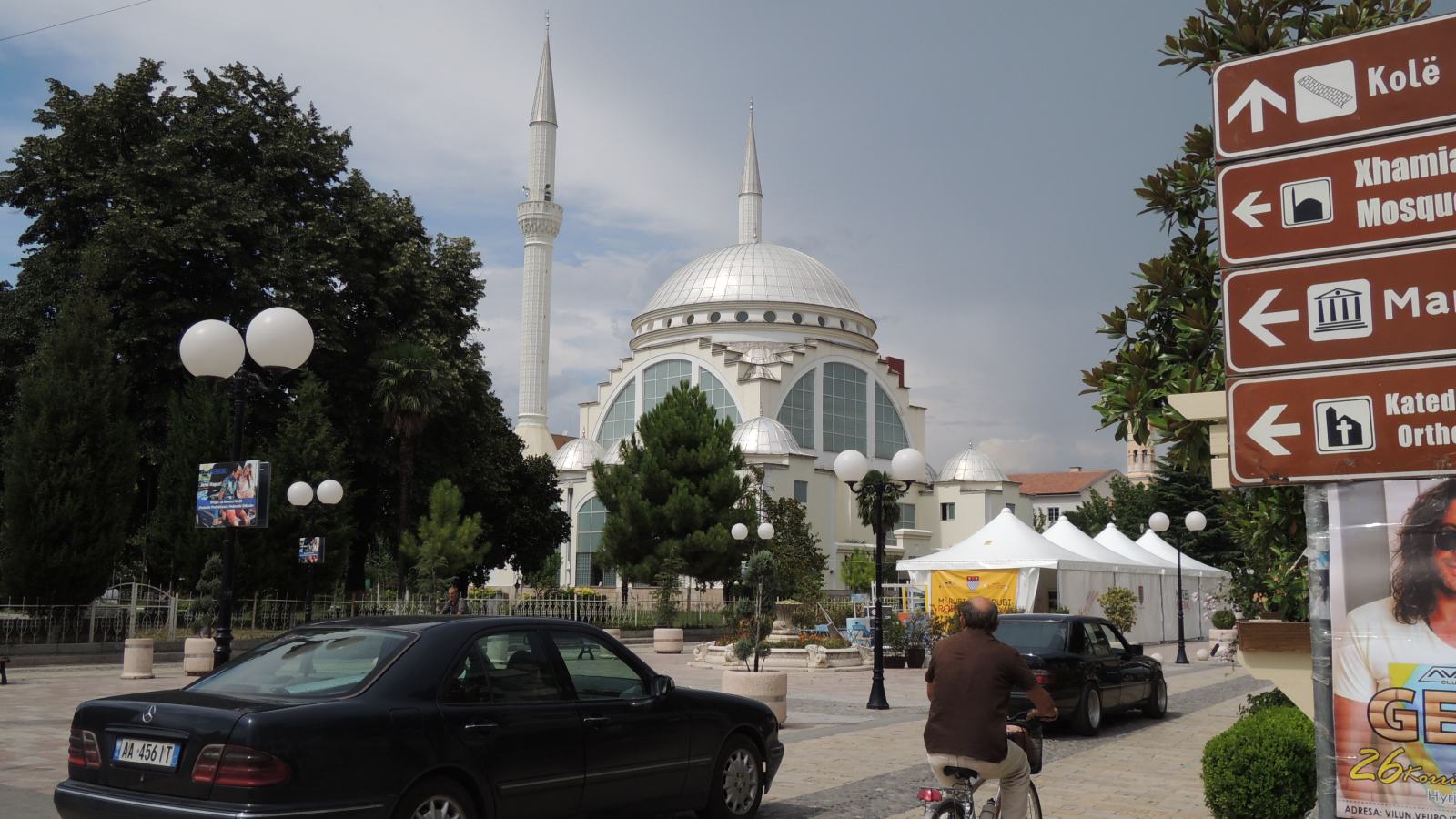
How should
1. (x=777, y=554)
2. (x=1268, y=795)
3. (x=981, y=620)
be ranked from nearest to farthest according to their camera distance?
(x=981, y=620) → (x=1268, y=795) → (x=777, y=554)

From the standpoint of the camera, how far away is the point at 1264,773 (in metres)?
6.57

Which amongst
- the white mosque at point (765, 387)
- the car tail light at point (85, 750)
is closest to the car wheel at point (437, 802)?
the car tail light at point (85, 750)

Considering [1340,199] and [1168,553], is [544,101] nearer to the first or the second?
[1168,553]

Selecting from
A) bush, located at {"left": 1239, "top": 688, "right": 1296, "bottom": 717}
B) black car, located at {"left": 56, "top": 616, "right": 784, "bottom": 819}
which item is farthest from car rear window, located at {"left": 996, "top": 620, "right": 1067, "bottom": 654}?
black car, located at {"left": 56, "top": 616, "right": 784, "bottom": 819}

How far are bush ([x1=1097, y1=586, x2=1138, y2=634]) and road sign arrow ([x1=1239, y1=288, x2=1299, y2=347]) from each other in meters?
27.6

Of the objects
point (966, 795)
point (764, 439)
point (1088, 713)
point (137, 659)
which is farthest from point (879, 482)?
point (764, 439)

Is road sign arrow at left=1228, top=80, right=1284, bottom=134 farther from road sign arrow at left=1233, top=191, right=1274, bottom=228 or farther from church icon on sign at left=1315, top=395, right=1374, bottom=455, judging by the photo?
church icon on sign at left=1315, top=395, right=1374, bottom=455

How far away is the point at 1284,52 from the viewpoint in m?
4.19

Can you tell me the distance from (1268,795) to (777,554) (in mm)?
37973

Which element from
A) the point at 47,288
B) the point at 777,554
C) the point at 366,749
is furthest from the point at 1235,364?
the point at 777,554

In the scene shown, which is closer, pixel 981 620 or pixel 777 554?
pixel 981 620

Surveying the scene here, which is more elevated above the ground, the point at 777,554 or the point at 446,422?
the point at 446,422

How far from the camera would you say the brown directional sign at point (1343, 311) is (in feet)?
12.3

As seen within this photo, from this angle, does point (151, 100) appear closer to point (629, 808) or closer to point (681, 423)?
point (681, 423)
